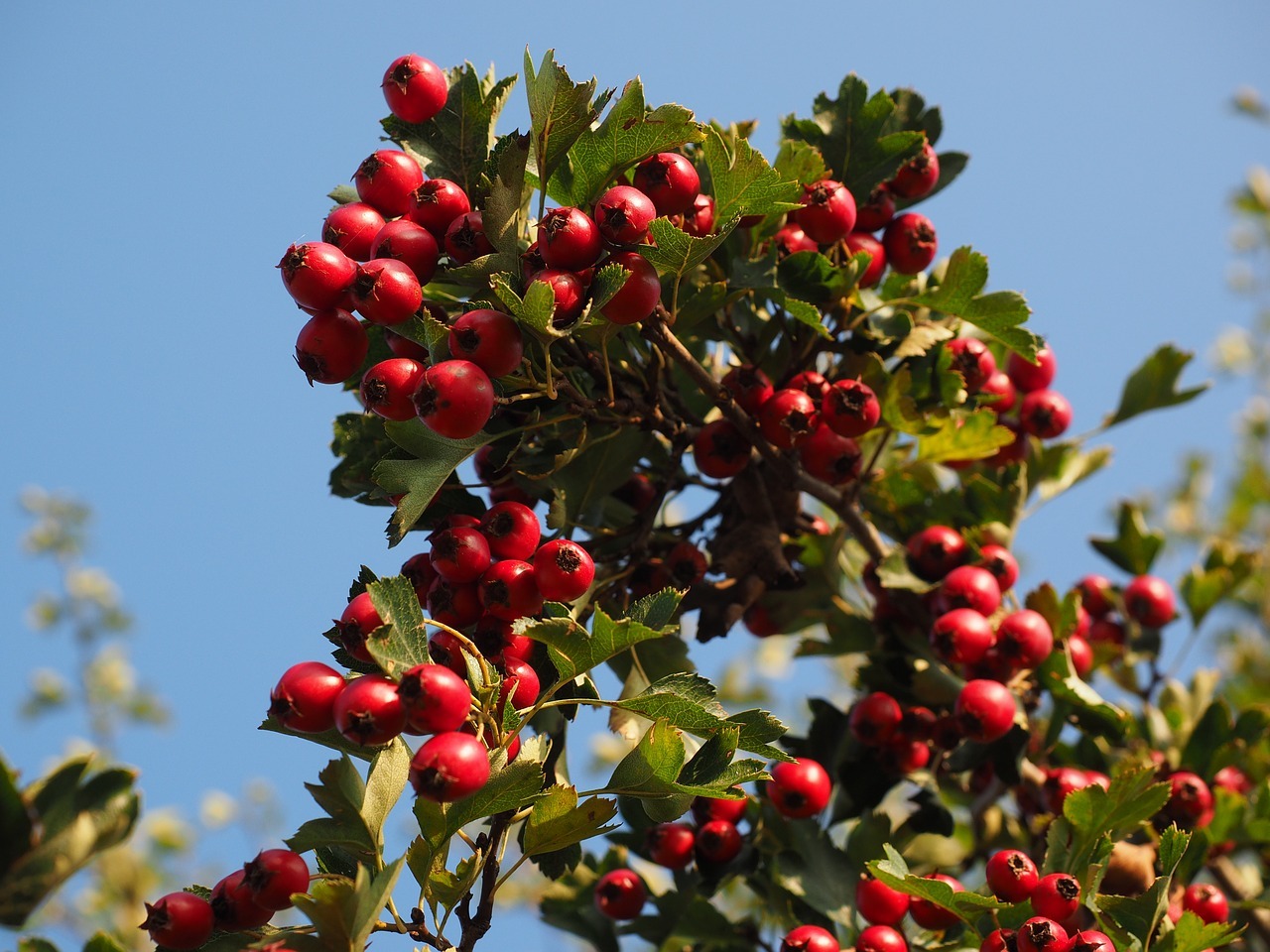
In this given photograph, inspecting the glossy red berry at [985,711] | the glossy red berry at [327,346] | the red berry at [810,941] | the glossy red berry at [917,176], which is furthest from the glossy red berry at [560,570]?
the glossy red berry at [917,176]

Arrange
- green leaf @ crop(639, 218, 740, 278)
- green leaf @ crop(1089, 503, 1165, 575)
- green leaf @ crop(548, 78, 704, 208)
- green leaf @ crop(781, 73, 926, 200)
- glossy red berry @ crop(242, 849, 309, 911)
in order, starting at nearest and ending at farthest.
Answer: glossy red berry @ crop(242, 849, 309, 911), green leaf @ crop(639, 218, 740, 278), green leaf @ crop(548, 78, 704, 208), green leaf @ crop(781, 73, 926, 200), green leaf @ crop(1089, 503, 1165, 575)

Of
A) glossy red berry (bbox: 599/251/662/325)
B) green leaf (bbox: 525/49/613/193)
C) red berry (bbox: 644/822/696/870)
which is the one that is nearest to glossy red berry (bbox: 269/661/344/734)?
glossy red berry (bbox: 599/251/662/325)

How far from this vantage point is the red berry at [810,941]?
240 centimetres

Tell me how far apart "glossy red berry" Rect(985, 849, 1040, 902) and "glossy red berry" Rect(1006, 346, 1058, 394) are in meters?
1.66

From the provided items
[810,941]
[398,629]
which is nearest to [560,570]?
[398,629]

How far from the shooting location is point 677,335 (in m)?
2.72

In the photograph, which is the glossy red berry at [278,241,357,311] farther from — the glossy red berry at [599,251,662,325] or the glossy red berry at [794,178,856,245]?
the glossy red berry at [794,178,856,245]

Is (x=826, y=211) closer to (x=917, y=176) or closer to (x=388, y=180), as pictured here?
(x=917, y=176)

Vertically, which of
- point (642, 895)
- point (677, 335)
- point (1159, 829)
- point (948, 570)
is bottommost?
point (1159, 829)

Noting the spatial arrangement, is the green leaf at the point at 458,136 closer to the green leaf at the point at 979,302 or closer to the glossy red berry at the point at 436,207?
the glossy red berry at the point at 436,207

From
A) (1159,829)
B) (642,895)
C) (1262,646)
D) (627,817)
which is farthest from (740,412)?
(1262,646)

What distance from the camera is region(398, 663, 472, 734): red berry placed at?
176 centimetres

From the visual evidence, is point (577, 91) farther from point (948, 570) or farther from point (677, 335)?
point (948, 570)

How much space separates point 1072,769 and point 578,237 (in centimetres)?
200
